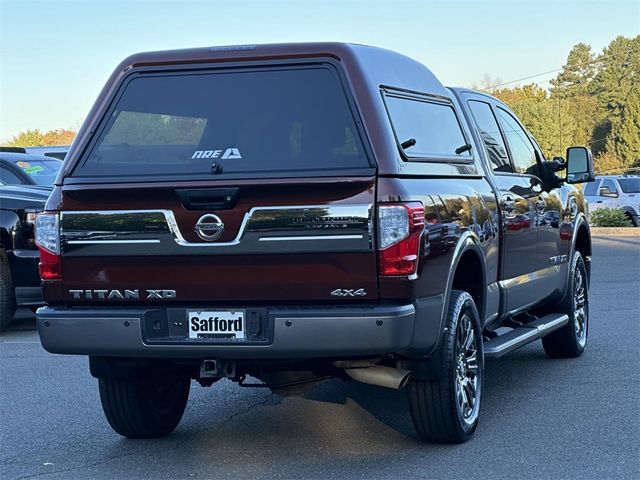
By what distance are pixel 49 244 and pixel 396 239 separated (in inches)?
70.8

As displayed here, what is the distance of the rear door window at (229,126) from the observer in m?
5.53

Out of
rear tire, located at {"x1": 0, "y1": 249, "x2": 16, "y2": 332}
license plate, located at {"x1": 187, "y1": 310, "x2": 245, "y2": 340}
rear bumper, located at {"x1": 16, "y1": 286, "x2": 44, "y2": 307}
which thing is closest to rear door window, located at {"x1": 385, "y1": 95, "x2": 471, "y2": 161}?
license plate, located at {"x1": 187, "y1": 310, "x2": 245, "y2": 340}

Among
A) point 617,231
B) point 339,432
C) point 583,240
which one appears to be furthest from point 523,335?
point 617,231

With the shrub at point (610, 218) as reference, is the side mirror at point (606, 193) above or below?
above

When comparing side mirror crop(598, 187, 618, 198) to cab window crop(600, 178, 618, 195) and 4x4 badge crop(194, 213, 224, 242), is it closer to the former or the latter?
cab window crop(600, 178, 618, 195)

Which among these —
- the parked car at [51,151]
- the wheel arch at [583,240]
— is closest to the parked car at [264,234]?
the wheel arch at [583,240]

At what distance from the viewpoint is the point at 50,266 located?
5.72 metres

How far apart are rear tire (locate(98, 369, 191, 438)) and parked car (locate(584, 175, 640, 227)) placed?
24.7 m

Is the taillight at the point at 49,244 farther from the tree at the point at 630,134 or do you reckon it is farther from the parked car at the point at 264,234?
the tree at the point at 630,134

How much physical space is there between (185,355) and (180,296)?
29 centimetres

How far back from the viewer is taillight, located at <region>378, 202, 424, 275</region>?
5.28 m

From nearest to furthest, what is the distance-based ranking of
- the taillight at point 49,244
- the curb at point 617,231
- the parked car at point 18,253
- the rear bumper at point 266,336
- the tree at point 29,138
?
the rear bumper at point 266,336 < the taillight at point 49,244 < the parked car at point 18,253 < the curb at point 617,231 < the tree at point 29,138

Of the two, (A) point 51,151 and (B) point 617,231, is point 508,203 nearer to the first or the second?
(A) point 51,151

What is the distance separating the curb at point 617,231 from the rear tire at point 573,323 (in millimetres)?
17549
